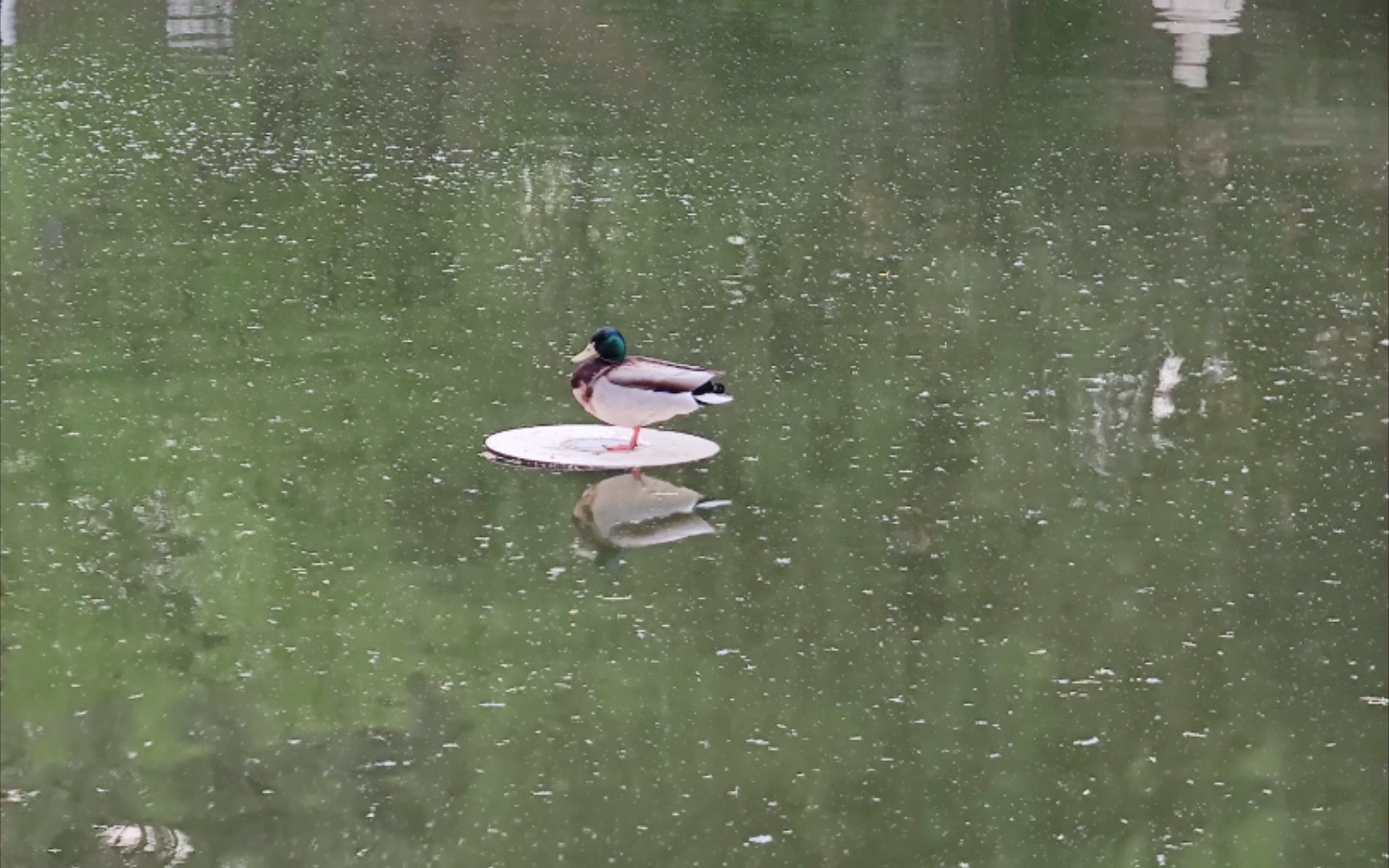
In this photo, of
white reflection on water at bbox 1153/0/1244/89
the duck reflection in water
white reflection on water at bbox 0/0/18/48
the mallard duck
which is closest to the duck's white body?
the mallard duck

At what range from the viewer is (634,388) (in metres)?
3.26

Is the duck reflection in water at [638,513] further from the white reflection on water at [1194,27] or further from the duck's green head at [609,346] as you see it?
the white reflection on water at [1194,27]

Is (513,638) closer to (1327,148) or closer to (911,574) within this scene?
(911,574)

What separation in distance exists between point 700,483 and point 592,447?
204 millimetres

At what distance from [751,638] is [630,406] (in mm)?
572

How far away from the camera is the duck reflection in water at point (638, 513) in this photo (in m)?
3.10

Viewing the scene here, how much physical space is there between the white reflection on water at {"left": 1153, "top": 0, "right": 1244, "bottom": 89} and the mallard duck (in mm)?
3191

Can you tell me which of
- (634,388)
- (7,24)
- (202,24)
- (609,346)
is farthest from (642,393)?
(7,24)

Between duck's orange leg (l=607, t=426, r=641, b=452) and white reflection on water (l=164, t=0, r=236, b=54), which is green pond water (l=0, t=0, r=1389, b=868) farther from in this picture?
white reflection on water (l=164, t=0, r=236, b=54)

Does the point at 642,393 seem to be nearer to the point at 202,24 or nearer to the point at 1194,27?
the point at 202,24

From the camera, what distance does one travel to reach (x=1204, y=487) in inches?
130

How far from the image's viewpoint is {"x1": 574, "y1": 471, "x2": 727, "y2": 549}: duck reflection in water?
3100 mm

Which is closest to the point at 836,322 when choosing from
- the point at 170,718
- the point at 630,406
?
the point at 630,406

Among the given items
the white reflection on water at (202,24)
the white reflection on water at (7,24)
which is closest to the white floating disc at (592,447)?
the white reflection on water at (202,24)
